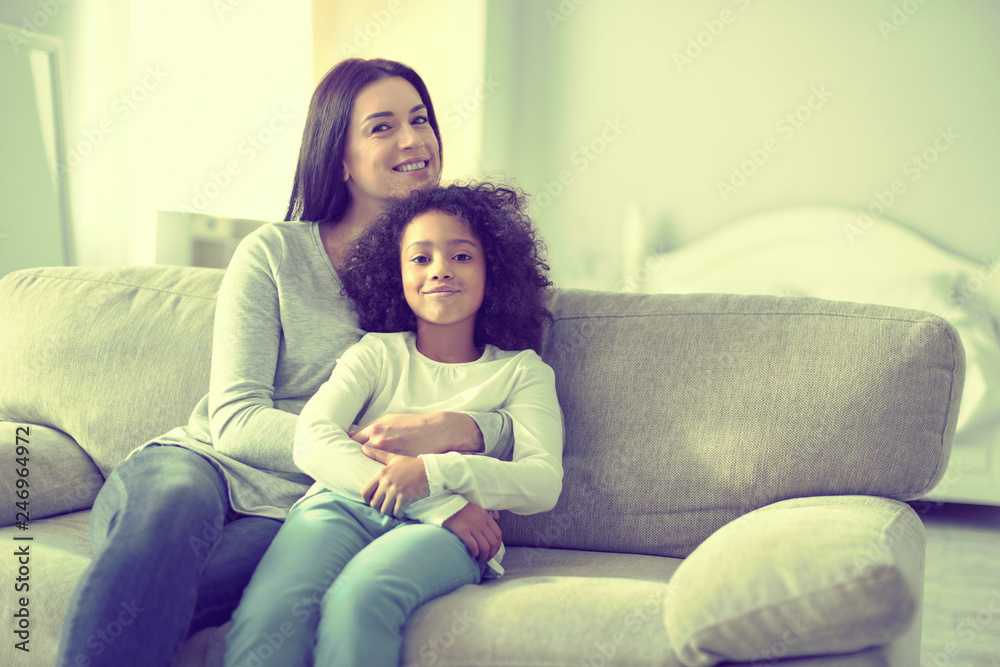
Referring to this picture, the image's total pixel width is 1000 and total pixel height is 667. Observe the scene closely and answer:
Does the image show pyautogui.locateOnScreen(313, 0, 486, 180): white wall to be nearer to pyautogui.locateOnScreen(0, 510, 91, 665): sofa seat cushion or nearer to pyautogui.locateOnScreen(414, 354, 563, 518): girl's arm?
pyautogui.locateOnScreen(414, 354, 563, 518): girl's arm

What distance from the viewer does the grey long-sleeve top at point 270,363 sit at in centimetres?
124

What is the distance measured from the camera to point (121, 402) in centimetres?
157

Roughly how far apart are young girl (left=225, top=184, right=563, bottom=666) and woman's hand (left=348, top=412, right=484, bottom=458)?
2cm

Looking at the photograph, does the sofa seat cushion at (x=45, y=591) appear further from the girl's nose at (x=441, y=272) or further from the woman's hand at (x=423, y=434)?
the girl's nose at (x=441, y=272)

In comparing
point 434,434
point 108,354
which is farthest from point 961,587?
point 108,354

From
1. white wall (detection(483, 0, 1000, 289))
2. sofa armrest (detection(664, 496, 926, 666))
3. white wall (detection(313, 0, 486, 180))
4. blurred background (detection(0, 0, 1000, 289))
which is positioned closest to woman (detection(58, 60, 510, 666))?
sofa armrest (detection(664, 496, 926, 666))

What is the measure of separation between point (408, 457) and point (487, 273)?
388 mm

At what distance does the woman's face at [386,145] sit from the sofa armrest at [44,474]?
0.76 meters

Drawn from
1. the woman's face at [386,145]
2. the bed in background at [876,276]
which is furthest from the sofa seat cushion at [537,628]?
the bed in background at [876,276]

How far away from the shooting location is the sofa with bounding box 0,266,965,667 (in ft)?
2.97

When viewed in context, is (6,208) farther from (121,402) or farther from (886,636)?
(886,636)

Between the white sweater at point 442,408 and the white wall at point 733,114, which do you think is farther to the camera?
the white wall at point 733,114

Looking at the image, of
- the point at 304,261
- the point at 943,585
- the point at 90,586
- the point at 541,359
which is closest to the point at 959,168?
the point at 943,585

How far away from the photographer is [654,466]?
4.33 feet
